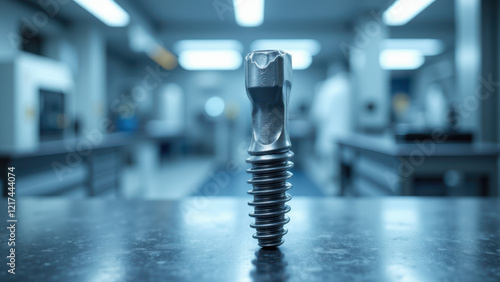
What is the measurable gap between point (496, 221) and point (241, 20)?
550 centimetres

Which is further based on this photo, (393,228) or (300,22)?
(300,22)

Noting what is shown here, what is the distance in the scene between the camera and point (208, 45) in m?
7.41

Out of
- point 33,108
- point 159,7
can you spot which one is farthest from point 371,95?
point 33,108

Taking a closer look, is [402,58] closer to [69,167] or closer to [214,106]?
[214,106]

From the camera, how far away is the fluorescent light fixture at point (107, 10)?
438 centimetres

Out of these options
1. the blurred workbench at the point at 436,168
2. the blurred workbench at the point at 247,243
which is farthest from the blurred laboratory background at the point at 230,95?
the blurred workbench at the point at 247,243

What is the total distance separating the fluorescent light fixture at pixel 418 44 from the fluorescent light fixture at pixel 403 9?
1910mm

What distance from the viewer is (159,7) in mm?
5312

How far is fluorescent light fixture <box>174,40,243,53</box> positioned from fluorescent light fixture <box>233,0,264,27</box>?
1.11 meters

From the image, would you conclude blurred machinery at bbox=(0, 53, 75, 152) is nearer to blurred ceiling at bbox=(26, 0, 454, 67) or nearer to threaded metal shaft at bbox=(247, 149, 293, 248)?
blurred ceiling at bbox=(26, 0, 454, 67)

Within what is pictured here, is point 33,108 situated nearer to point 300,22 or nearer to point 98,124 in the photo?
point 98,124

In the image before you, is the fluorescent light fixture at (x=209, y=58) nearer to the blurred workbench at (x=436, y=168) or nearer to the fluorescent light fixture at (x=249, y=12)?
the fluorescent light fixture at (x=249, y=12)

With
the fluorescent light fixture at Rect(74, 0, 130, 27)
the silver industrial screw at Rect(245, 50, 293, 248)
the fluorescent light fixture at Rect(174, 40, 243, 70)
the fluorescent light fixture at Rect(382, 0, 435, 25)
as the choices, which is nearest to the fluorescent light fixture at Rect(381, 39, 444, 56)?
the fluorescent light fixture at Rect(382, 0, 435, 25)

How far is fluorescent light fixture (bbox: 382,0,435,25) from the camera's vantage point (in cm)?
418
